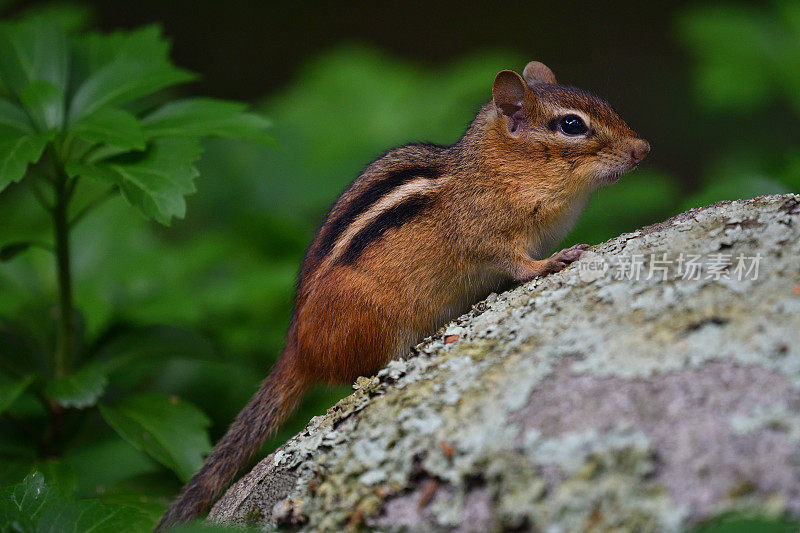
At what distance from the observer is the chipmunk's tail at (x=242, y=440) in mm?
3006

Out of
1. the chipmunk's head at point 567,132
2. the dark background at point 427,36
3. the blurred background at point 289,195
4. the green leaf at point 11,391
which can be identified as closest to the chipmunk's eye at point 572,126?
the chipmunk's head at point 567,132

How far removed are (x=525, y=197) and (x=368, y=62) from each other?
4.05 m

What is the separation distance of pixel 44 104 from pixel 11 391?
3.91 feet

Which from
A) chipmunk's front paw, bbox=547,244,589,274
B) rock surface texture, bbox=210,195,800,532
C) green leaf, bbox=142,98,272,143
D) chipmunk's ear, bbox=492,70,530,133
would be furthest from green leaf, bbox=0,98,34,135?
chipmunk's front paw, bbox=547,244,589,274

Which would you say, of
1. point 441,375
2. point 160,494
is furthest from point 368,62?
point 441,375

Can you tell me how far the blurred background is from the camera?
152 inches

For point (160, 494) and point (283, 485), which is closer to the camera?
point (283, 485)

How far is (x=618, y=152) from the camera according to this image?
3.29 metres

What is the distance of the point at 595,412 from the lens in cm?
189

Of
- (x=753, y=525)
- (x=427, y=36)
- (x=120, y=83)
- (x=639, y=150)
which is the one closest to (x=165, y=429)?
(x=120, y=83)

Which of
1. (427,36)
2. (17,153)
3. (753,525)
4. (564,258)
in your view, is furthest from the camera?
(427,36)

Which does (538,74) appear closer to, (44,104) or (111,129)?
(111,129)

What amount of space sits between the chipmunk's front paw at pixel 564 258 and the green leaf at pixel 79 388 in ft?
6.26

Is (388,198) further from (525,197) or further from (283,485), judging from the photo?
(283,485)
